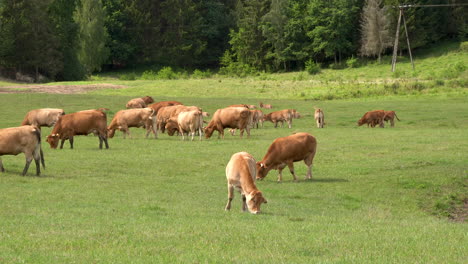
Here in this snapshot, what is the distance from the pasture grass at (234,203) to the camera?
9820 mm

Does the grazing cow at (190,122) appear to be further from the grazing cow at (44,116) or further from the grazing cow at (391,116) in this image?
the grazing cow at (391,116)

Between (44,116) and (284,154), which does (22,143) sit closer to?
(284,154)

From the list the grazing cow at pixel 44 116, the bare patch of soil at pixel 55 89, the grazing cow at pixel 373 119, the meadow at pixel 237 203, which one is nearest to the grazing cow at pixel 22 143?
the meadow at pixel 237 203

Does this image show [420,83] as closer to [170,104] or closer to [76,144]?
[170,104]

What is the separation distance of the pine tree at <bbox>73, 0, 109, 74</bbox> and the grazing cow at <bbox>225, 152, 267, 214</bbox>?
88.2 m

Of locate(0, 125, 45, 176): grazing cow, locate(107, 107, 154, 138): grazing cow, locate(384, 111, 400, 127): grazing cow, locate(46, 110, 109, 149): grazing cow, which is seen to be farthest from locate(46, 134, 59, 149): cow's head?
locate(384, 111, 400, 127): grazing cow

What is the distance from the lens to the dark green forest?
3322 inches

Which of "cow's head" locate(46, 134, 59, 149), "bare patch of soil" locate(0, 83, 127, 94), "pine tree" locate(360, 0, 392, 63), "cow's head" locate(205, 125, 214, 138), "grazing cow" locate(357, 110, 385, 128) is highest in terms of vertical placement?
"pine tree" locate(360, 0, 392, 63)

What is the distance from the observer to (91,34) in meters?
101

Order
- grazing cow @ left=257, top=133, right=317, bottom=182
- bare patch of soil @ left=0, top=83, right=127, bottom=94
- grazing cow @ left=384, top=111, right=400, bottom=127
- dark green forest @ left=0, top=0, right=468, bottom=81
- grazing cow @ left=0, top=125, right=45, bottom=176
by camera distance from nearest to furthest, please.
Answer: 1. grazing cow @ left=0, top=125, right=45, bottom=176
2. grazing cow @ left=257, top=133, right=317, bottom=182
3. grazing cow @ left=384, top=111, right=400, bottom=127
4. bare patch of soil @ left=0, top=83, right=127, bottom=94
5. dark green forest @ left=0, top=0, right=468, bottom=81

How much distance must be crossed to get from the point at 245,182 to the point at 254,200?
499 mm

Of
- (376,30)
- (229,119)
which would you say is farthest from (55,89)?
(376,30)

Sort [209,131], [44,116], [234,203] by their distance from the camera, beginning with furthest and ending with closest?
[44,116] → [209,131] → [234,203]

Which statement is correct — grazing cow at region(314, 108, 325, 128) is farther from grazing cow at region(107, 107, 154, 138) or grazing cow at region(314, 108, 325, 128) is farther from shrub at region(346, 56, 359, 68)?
shrub at region(346, 56, 359, 68)
